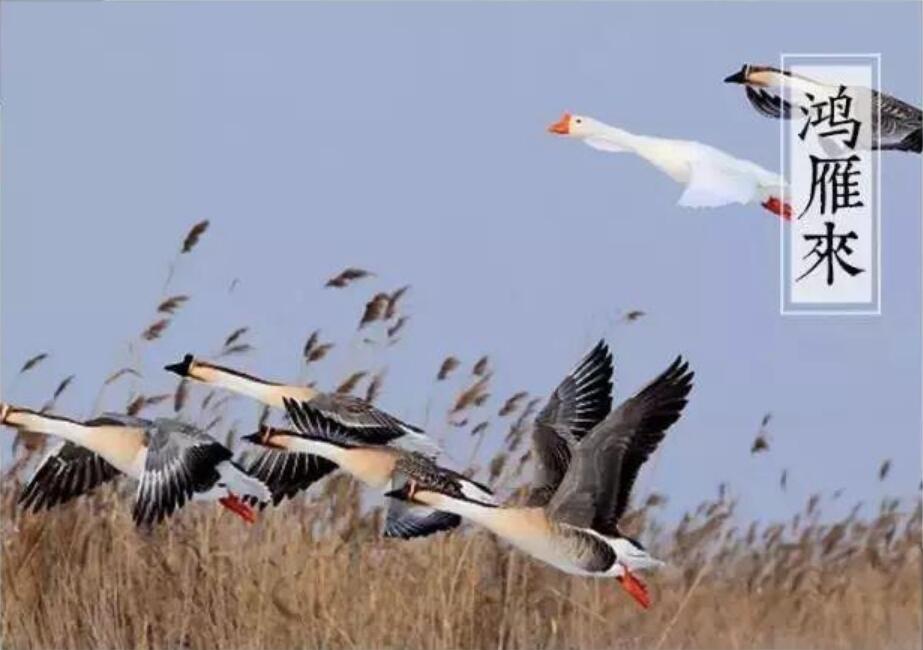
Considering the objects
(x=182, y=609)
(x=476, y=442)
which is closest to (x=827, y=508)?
(x=476, y=442)

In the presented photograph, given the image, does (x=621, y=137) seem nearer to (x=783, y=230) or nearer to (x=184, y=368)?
(x=783, y=230)

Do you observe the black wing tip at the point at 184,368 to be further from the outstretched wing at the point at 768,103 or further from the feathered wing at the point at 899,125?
the feathered wing at the point at 899,125

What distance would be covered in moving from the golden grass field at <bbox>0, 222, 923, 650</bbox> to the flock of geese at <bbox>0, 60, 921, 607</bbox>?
0.03 m

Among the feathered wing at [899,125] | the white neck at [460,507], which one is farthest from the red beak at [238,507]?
the feathered wing at [899,125]

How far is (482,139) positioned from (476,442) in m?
0.47

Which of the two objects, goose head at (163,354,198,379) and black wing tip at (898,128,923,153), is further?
goose head at (163,354,198,379)

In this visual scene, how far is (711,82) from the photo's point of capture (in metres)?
3.12

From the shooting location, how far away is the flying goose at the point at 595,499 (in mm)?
3068

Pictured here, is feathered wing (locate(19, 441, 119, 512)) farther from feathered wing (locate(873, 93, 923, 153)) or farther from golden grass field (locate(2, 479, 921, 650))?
feathered wing (locate(873, 93, 923, 153))

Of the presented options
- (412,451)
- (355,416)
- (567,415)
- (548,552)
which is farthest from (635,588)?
(355,416)

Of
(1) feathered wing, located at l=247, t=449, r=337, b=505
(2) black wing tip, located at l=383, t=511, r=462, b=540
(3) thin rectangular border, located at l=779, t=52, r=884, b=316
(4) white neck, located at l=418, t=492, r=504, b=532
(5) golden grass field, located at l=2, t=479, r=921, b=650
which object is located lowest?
(5) golden grass field, located at l=2, t=479, r=921, b=650

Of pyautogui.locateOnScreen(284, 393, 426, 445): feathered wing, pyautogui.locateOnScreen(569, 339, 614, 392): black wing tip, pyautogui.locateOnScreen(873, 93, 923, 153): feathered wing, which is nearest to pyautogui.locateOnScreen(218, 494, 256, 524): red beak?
pyautogui.locateOnScreen(284, 393, 426, 445): feathered wing

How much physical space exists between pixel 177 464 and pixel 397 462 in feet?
1.13

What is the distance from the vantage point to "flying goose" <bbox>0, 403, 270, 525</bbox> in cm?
318
